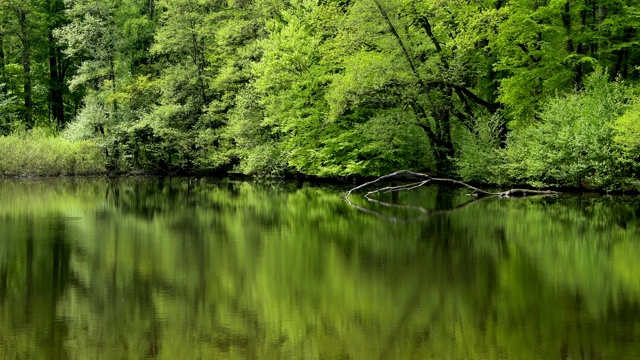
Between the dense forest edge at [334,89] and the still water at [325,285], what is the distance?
6.65 m

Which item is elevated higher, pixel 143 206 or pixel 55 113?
pixel 55 113

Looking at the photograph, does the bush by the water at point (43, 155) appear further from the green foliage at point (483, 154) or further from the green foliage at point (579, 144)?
the green foliage at point (579, 144)

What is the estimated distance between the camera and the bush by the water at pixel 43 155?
40.3 m

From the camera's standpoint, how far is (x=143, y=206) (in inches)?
947

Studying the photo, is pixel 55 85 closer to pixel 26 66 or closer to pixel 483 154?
pixel 26 66

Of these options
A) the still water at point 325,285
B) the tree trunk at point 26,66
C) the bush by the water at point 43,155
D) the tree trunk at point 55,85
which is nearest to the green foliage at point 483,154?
the still water at point 325,285

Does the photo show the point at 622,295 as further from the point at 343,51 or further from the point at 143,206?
the point at 343,51

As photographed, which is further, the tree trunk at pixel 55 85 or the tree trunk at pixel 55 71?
the tree trunk at pixel 55 85

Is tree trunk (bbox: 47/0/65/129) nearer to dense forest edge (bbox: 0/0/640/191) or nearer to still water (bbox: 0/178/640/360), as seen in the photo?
dense forest edge (bbox: 0/0/640/191)

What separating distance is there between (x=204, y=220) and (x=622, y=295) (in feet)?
41.5

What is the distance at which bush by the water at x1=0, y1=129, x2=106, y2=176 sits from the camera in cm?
4031

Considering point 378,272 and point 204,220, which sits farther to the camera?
point 204,220

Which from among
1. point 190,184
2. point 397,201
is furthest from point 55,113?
point 397,201

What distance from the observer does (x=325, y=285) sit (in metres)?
10.5
